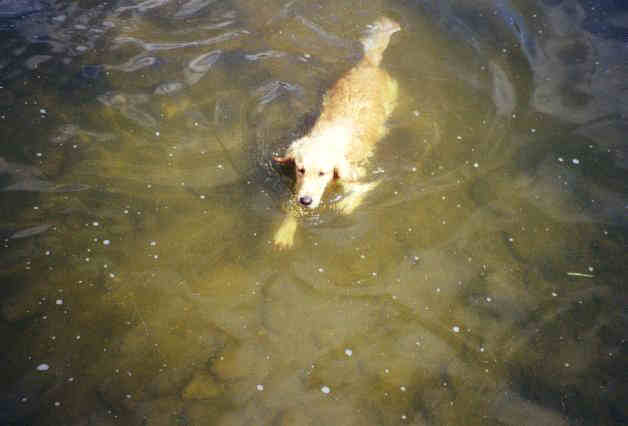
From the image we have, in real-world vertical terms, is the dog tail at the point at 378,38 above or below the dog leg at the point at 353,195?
above

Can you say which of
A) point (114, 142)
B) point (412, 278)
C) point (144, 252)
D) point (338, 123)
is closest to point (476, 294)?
point (412, 278)

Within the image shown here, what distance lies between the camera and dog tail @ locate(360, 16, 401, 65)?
705cm

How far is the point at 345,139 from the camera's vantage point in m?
5.79

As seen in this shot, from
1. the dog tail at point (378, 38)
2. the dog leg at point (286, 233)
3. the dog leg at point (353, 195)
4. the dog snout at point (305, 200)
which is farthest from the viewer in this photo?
the dog tail at point (378, 38)

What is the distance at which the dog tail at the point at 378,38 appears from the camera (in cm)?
705

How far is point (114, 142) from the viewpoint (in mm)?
5621

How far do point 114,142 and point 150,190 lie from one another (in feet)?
2.97

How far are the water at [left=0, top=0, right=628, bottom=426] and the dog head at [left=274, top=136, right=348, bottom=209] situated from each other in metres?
0.27

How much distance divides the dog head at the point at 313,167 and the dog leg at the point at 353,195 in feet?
0.61

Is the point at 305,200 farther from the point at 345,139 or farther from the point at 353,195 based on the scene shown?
the point at 345,139

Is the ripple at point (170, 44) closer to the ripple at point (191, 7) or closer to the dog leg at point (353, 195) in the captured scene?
the ripple at point (191, 7)

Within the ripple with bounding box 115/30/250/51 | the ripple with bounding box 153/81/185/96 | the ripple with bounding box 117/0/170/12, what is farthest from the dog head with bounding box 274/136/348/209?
the ripple with bounding box 117/0/170/12

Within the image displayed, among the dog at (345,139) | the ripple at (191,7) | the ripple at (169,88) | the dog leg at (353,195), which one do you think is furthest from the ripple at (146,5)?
the dog leg at (353,195)

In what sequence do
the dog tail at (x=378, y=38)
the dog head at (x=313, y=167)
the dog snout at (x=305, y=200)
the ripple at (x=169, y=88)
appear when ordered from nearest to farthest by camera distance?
the dog snout at (x=305, y=200) < the dog head at (x=313, y=167) < the ripple at (x=169, y=88) < the dog tail at (x=378, y=38)
